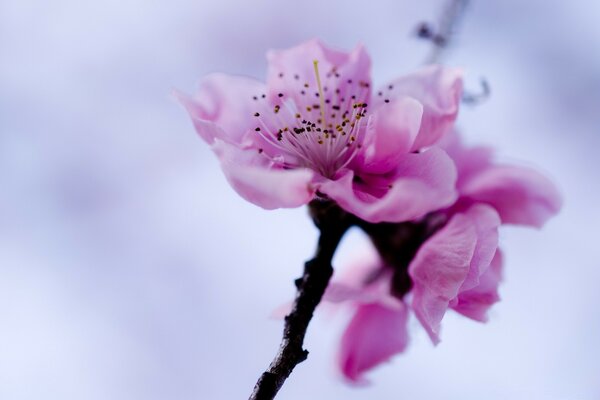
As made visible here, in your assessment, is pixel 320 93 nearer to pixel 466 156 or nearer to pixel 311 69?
pixel 311 69

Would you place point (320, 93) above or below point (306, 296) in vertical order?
above

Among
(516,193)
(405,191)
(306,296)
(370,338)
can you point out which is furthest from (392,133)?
(370,338)

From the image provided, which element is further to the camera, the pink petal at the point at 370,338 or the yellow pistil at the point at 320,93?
the pink petal at the point at 370,338

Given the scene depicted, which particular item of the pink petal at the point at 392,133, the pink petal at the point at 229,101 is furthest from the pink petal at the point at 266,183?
the pink petal at the point at 229,101

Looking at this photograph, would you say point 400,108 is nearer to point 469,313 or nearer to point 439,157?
point 439,157

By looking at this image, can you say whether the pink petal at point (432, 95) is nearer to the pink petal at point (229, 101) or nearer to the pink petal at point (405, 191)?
the pink petal at point (405, 191)
